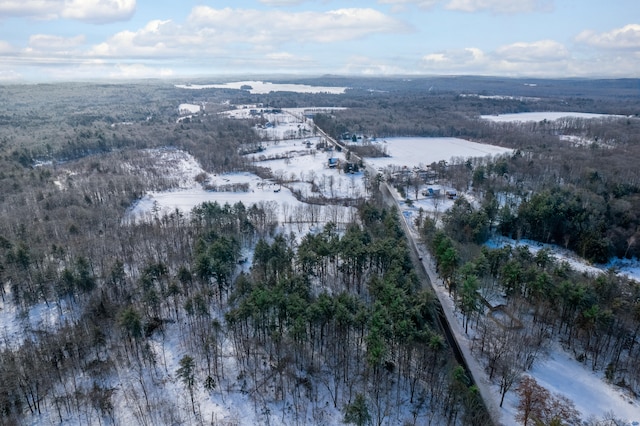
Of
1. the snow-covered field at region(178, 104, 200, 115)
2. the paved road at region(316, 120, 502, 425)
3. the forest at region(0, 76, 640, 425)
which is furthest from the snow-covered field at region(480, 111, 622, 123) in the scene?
the snow-covered field at region(178, 104, 200, 115)

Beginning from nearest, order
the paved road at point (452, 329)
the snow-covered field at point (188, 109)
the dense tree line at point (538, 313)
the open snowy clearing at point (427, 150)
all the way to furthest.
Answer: the paved road at point (452, 329), the dense tree line at point (538, 313), the open snowy clearing at point (427, 150), the snow-covered field at point (188, 109)

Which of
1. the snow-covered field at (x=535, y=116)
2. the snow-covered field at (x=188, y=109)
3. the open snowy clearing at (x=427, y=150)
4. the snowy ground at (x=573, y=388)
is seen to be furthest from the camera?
the snow-covered field at (x=188, y=109)

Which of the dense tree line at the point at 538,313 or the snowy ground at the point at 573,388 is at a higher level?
the dense tree line at the point at 538,313

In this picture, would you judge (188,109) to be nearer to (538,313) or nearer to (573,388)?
(538,313)

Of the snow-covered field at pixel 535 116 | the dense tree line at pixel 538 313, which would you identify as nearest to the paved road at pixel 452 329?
the dense tree line at pixel 538 313

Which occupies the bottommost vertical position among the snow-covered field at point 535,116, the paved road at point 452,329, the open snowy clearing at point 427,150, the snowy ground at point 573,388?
the snowy ground at point 573,388

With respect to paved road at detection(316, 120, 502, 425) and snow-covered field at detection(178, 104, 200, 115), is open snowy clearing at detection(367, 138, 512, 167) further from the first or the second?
snow-covered field at detection(178, 104, 200, 115)

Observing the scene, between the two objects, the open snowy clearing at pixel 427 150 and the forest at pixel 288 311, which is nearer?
the forest at pixel 288 311

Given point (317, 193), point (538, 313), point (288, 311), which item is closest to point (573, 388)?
point (538, 313)

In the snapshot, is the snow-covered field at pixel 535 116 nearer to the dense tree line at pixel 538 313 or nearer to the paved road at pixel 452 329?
the paved road at pixel 452 329
